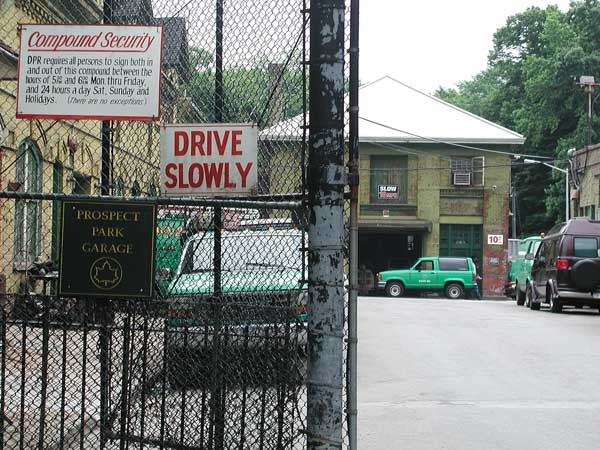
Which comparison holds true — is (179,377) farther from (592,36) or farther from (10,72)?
(592,36)

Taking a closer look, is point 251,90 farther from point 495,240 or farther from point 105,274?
point 495,240

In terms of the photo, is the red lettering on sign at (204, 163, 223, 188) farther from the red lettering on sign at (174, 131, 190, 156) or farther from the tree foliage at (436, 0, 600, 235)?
the tree foliage at (436, 0, 600, 235)

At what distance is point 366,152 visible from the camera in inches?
1596

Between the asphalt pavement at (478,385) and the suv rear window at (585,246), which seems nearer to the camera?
the asphalt pavement at (478,385)

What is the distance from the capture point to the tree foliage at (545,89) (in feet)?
160

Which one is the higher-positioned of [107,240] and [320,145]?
[320,145]

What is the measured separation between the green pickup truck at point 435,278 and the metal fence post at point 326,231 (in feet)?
104

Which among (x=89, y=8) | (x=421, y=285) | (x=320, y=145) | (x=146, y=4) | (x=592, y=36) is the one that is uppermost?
(x=592, y=36)

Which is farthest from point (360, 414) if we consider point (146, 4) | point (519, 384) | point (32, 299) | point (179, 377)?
point (146, 4)

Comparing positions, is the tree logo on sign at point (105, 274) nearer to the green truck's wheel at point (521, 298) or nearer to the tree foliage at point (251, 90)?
the tree foliage at point (251, 90)

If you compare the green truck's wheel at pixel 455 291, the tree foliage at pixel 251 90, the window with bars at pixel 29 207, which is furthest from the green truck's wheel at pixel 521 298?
the tree foliage at pixel 251 90

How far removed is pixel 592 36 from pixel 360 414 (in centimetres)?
4673

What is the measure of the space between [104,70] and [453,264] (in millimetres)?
31724

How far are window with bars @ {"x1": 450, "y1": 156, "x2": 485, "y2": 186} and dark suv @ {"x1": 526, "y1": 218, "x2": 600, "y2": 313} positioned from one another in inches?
726
